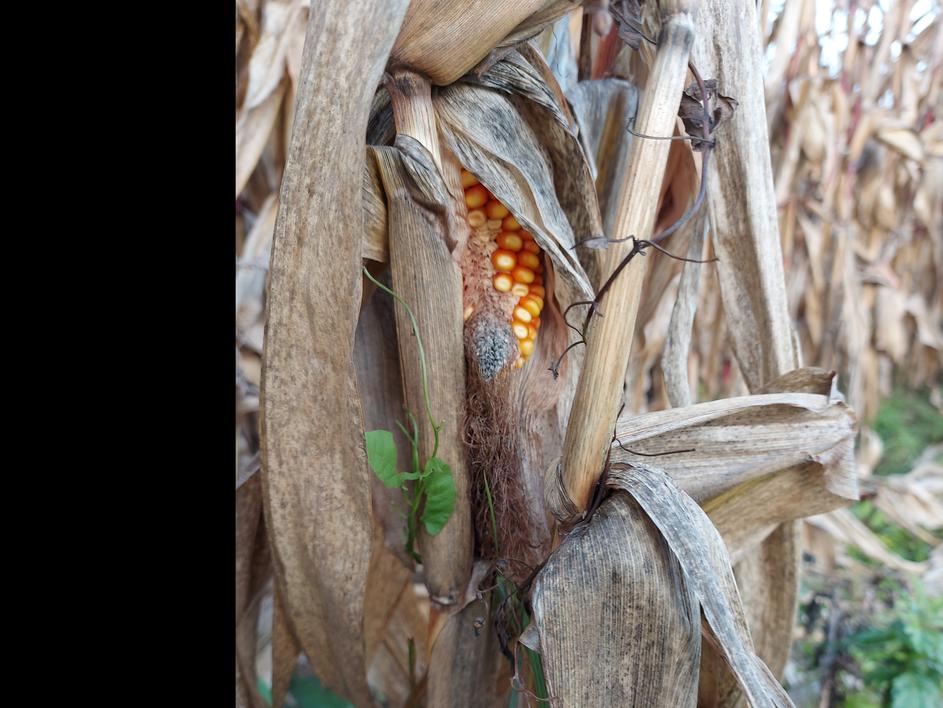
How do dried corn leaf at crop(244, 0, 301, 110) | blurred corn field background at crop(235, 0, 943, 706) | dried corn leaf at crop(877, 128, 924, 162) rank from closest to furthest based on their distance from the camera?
1. blurred corn field background at crop(235, 0, 943, 706)
2. dried corn leaf at crop(244, 0, 301, 110)
3. dried corn leaf at crop(877, 128, 924, 162)

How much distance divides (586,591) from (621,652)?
4 centimetres

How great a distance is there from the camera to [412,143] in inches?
15.9

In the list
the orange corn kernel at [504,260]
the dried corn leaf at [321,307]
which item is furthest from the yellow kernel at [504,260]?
the dried corn leaf at [321,307]

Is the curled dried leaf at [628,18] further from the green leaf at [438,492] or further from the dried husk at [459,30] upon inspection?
the green leaf at [438,492]

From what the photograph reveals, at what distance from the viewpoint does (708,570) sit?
1.18 feet

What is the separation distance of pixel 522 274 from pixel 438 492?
0.15 m

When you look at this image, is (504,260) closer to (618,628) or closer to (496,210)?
(496,210)

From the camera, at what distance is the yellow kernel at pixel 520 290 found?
1.49 feet

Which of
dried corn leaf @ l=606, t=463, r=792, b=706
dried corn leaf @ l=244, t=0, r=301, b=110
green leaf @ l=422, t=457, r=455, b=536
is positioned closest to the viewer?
dried corn leaf @ l=606, t=463, r=792, b=706

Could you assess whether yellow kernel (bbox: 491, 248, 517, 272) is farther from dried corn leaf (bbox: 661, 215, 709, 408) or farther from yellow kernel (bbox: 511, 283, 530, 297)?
dried corn leaf (bbox: 661, 215, 709, 408)

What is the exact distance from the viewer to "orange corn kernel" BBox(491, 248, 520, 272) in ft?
1.48

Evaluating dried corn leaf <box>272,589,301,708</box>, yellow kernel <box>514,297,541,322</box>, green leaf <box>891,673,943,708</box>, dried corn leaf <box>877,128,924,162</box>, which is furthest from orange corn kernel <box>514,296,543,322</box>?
dried corn leaf <box>877,128,924,162</box>
